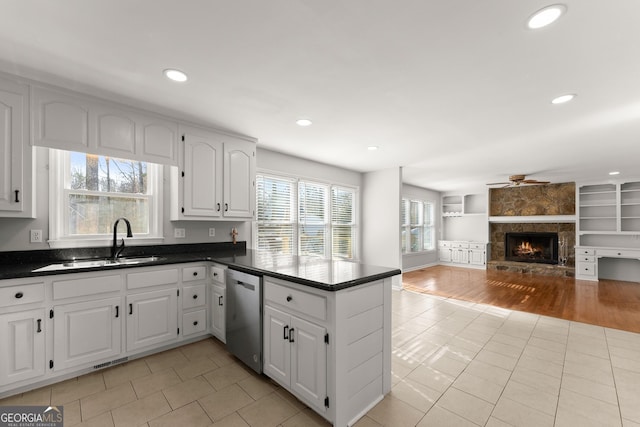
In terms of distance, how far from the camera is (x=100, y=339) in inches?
90.7

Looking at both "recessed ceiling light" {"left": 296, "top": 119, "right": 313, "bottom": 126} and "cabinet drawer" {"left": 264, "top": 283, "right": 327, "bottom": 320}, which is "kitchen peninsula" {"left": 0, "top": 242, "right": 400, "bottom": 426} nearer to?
"cabinet drawer" {"left": 264, "top": 283, "right": 327, "bottom": 320}

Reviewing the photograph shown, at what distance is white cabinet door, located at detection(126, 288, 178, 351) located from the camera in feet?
8.06

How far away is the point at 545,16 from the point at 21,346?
401 cm

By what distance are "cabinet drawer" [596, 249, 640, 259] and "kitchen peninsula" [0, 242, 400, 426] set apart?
733 cm

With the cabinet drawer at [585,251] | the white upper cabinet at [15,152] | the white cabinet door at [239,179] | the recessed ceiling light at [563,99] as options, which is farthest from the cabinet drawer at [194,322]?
the cabinet drawer at [585,251]

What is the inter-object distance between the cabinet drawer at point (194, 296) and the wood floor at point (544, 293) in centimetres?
410

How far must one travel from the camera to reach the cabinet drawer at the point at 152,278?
8.04ft

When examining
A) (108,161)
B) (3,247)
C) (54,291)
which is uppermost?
(108,161)

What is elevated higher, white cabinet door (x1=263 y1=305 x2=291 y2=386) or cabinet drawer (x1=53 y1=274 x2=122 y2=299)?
cabinet drawer (x1=53 y1=274 x2=122 y2=299)

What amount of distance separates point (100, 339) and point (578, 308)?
6303mm

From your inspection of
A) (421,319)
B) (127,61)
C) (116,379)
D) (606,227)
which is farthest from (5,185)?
(606,227)

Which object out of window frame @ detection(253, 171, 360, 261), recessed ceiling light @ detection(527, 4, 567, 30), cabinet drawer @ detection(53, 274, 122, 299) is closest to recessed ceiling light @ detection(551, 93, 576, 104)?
recessed ceiling light @ detection(527, 4, 567, 30)

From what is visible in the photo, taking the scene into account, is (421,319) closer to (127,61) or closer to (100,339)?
(100,339)

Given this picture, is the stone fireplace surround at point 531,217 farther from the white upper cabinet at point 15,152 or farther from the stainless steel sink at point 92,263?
the white upper cabinet at point 15,152
